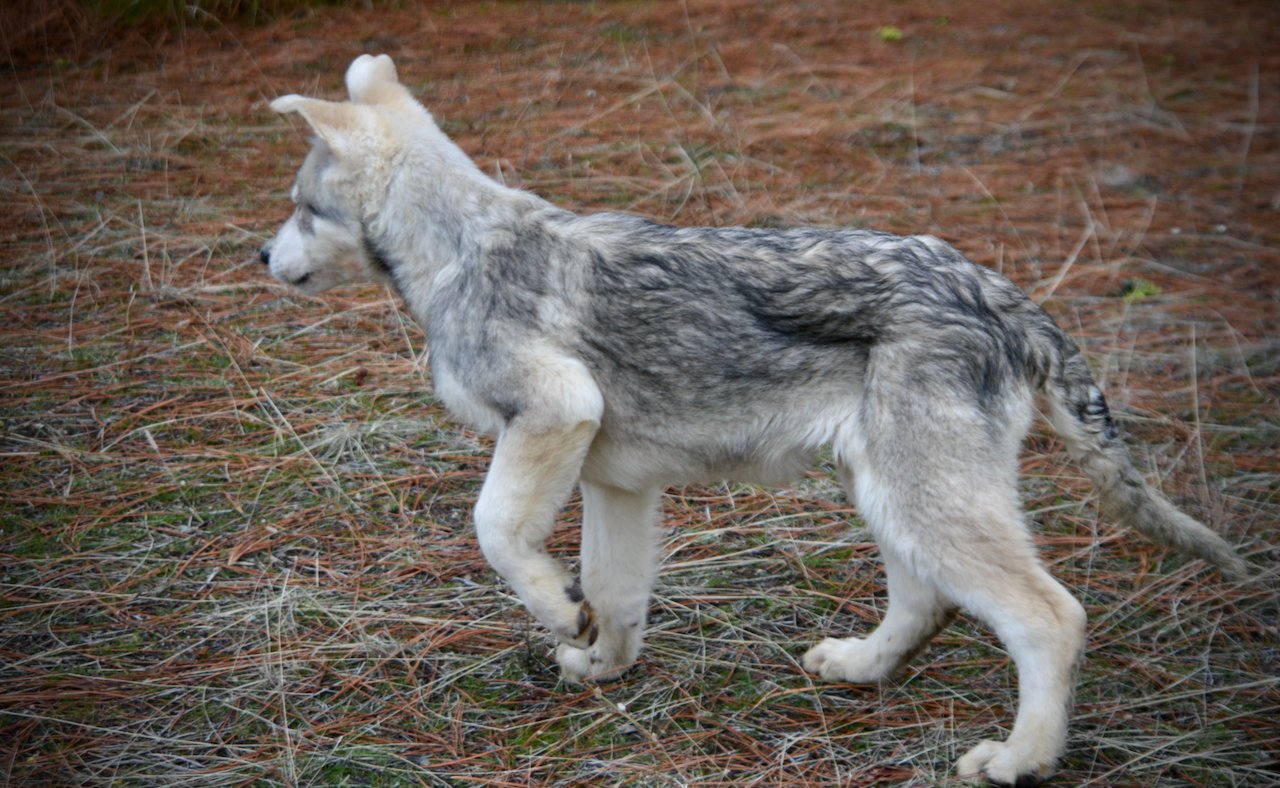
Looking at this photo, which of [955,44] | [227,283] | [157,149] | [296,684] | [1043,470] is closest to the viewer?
[296,684]

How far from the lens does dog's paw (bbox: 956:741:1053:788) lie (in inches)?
136

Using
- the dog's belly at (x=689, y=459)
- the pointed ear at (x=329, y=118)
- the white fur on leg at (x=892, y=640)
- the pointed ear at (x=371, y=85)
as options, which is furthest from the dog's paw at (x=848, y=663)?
the pointed ear at (x=371, y=85)

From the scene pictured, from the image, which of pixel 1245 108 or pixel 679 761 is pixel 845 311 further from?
pixel 1245 108

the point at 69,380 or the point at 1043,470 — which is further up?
the point at 69,380

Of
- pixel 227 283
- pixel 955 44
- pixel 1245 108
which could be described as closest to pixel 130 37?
pixel 227 283

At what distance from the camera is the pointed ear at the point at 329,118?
3920 millimetres

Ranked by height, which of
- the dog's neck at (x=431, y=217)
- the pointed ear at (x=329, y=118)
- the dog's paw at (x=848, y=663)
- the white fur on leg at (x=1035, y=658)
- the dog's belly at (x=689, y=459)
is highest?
the pointed ear at (x=329, y=118)

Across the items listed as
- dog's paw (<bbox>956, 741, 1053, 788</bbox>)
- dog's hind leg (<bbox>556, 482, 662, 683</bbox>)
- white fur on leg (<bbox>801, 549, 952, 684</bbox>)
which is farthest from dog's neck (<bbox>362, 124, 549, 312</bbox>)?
dog's paw (<bbox>956, 741, 1053, 788</bbox>)

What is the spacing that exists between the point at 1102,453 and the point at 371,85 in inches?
114

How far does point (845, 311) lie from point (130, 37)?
9037 mm

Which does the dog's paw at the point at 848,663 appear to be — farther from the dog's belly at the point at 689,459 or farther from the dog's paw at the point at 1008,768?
Answer: the dog's belly at the point at 689,459

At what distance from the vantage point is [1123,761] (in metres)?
3.66

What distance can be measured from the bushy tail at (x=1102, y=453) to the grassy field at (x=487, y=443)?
0.56 metres

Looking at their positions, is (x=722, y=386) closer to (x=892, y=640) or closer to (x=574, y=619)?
(x=574, y=619)
